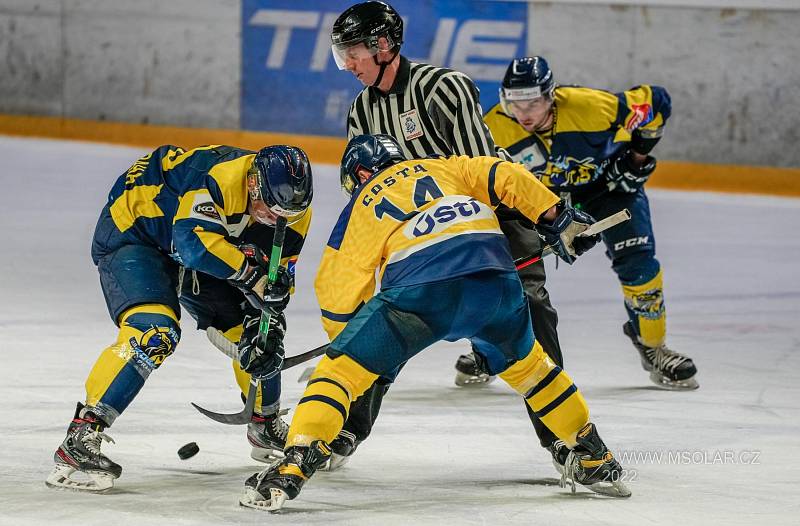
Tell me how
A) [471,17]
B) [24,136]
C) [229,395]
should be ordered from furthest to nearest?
[24,136] → [471,17] → [229,395]

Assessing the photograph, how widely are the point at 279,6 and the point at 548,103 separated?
6845 millimetres

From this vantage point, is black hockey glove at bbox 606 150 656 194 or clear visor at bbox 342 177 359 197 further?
black hockey glove at bbox 606 150 656 194

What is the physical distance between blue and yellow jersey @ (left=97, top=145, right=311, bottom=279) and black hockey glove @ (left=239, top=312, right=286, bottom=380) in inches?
9.7

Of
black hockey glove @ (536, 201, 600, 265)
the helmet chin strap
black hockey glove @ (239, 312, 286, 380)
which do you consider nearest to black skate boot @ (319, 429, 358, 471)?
black hockey glove @ (239, 312, 286, 380)

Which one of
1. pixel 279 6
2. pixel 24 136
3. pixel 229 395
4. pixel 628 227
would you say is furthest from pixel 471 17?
pixel 229 395

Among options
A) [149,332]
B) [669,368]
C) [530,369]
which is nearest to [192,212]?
[149,332]

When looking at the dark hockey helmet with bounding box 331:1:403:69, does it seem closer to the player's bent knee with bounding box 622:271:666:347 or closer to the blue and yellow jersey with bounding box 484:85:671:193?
the blue and yellow jersey with bounding box 484:85:671:193

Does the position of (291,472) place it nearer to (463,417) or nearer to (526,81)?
(463,417)

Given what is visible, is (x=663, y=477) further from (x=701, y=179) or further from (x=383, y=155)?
(x=701, y=179)

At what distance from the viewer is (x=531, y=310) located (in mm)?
4879

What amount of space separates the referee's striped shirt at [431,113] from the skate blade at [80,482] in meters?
1.58

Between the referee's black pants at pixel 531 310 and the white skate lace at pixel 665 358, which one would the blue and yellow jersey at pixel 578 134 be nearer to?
the white skate lace at pixel 665 358

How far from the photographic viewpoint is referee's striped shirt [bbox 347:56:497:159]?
16.3 feet

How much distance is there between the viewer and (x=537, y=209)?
13.7 feet
